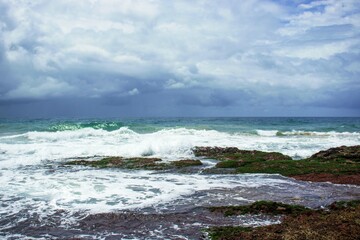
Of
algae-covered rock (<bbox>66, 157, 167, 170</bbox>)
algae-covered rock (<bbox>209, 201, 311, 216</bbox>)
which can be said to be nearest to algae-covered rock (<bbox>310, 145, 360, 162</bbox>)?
algae-covered rock (<bbox>66, 157, 167, 170</bbox>)

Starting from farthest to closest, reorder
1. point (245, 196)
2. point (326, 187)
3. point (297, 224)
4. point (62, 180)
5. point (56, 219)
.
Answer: point (62, 180) → point (326, 187) → point (245, 196) → point (56, 219) → point (297, 224)

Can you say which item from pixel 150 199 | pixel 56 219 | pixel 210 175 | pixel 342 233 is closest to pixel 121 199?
pixel 150 199

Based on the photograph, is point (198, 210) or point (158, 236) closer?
point (158, 236)

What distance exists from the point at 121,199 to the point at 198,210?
2.93m

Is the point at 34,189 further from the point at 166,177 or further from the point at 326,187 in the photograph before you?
the point at 326,187

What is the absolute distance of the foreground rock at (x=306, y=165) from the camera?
14.5 meters

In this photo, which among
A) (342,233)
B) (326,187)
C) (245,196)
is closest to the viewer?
(342,233)

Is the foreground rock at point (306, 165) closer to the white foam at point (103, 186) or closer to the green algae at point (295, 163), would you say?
the green algae at point (295, 163)

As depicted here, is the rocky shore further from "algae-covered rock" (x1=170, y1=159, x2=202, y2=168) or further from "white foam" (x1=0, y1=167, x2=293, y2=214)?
"algae-covered rock" (x1=170, y1=159, x2=202, y2=168)

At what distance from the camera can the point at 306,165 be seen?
16.6 metres

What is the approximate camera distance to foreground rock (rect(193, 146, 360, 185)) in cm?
1452

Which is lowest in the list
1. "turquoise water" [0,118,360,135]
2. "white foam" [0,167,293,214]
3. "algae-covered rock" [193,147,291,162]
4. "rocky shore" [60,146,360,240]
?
"white foam" [0,167,293,214]

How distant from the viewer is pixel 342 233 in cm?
714

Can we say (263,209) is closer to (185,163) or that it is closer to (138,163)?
(185,163)
